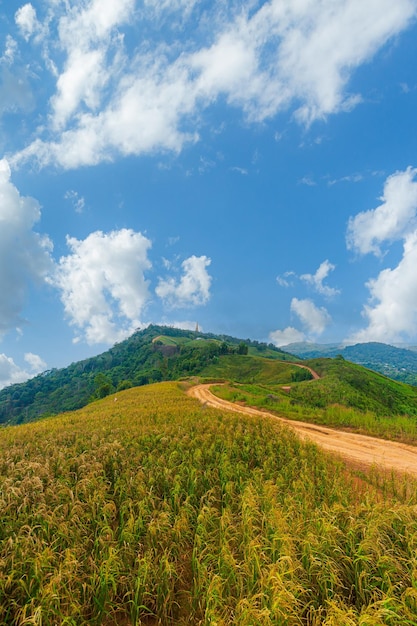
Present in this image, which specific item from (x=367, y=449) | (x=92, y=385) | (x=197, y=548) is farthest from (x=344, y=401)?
(x=92, y=385)

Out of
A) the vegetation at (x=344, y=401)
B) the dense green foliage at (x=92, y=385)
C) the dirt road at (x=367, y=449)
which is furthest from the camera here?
Result: the dense green foliage at (x=92, y=385)

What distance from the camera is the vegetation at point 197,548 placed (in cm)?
459

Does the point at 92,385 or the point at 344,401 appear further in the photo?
the point at 92,385

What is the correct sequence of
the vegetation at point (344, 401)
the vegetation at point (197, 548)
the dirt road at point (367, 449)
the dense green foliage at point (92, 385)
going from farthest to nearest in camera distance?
the dense green foliage at point (92, 385), the vegetation at point (344, 401), the dirt road at point (367, 449), the vegetation at point (197, 548)

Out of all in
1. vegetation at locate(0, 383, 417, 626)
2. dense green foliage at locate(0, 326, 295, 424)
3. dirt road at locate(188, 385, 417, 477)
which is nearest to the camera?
vegetation at locate(0, 383, 417, 626)

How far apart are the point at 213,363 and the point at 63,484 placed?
12036cm

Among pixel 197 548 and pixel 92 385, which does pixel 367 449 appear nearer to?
pixel 197 548

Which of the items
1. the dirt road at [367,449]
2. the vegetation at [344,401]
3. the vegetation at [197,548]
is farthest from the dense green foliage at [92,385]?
the vegetation at [197,548]

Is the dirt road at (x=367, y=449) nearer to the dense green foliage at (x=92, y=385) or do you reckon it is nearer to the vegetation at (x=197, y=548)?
the vegetation at (x=197, y=548)

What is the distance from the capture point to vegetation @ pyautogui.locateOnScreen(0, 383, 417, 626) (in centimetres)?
459

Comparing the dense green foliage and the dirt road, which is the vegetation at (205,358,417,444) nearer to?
the dirt road

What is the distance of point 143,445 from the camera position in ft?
42.7

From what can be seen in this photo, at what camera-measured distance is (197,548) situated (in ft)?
20.0

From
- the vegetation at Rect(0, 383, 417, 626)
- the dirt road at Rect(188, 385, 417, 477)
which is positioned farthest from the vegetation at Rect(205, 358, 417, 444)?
the vegetation at Rect(0, 383, 417, 626)
